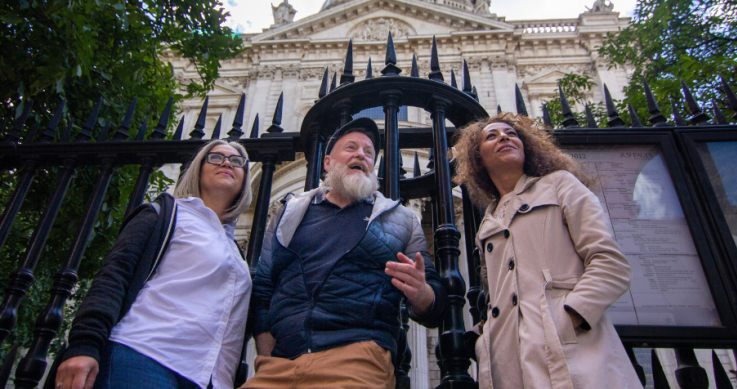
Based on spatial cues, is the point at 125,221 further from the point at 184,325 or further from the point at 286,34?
the point at 286,34

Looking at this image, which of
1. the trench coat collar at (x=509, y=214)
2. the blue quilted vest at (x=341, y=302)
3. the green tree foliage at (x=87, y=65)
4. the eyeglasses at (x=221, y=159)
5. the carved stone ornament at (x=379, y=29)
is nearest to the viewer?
the blue quilted vest at (x=341, y=302)

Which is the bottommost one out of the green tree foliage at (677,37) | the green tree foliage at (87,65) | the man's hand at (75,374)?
the man's hand at (75,374)

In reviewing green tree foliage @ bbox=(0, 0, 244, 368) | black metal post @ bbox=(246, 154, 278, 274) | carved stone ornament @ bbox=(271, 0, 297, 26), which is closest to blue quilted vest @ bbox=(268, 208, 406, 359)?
black metal post @ bbox=(246, 154, 278, 274)

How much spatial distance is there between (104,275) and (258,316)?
2.36 ft

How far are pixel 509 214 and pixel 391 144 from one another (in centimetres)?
87

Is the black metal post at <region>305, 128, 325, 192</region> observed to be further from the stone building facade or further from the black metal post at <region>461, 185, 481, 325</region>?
the stone building facade

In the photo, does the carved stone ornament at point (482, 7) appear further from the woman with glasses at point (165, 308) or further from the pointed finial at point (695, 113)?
the woman with glasses at point (165, 308)

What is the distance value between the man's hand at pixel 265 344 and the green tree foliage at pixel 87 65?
10.8ft

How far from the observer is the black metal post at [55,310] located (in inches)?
92.7

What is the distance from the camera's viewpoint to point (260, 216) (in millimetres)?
2957

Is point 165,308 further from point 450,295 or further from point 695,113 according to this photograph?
point 695,113

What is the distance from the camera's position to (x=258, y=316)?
2.23 meters

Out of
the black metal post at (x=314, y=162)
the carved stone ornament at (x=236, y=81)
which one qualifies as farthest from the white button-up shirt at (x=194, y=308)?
the carved stone ornament at (x=236, y=81)

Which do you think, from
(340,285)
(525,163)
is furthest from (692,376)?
(340,285)
